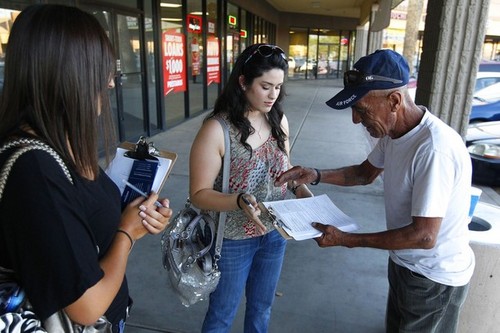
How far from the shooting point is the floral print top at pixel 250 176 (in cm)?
186

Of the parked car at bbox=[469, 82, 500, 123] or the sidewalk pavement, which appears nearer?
the sidewalk pavement

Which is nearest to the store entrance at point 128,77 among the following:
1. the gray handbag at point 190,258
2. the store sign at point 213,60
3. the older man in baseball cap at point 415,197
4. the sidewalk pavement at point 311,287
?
the sidewalk pavement at point 311,287

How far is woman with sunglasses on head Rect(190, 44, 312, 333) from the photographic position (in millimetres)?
1812

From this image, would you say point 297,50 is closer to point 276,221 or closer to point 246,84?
point 246,84

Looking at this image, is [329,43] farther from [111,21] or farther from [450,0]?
[450,0]

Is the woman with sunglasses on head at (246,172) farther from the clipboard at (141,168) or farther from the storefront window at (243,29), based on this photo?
the storefront window at (243,29)

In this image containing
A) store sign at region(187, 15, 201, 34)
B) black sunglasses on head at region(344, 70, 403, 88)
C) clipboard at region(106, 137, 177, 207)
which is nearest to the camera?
clipboard at region(106, 137, 177, 207)

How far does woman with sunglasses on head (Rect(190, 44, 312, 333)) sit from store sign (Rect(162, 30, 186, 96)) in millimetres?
6612

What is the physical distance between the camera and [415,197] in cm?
149

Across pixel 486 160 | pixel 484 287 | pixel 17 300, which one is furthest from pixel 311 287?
pixel 486 160

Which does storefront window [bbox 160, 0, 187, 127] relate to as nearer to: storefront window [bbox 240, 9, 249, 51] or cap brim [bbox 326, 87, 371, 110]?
storefront window [bbox 240, 9, 249, 51]

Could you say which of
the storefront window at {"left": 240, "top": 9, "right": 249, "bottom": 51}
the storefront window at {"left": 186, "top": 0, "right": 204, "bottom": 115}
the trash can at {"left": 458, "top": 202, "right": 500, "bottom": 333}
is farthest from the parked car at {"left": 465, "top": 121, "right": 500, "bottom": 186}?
the storefront window at {"left": 240, "top": 9, "right": 249, "bottom": 51}

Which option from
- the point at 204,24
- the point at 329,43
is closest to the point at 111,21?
the point at 204,24

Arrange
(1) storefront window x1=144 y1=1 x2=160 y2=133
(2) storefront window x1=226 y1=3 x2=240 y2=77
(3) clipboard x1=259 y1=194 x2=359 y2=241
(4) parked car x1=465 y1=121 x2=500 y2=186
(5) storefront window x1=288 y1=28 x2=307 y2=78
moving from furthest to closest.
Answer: (5) storefront window x1=288 y1=28 x2=307 y2=78
(2) storefront window x1=226 y1=3 x2=240 y2=77
(1) storefront window x1=144 y1=1 x2=160 y2=133
(4) parked car x1=465 y1=121 x2=500 y2=186
(3) clipboard x1=259 y1=194 x2=359 y2=241
